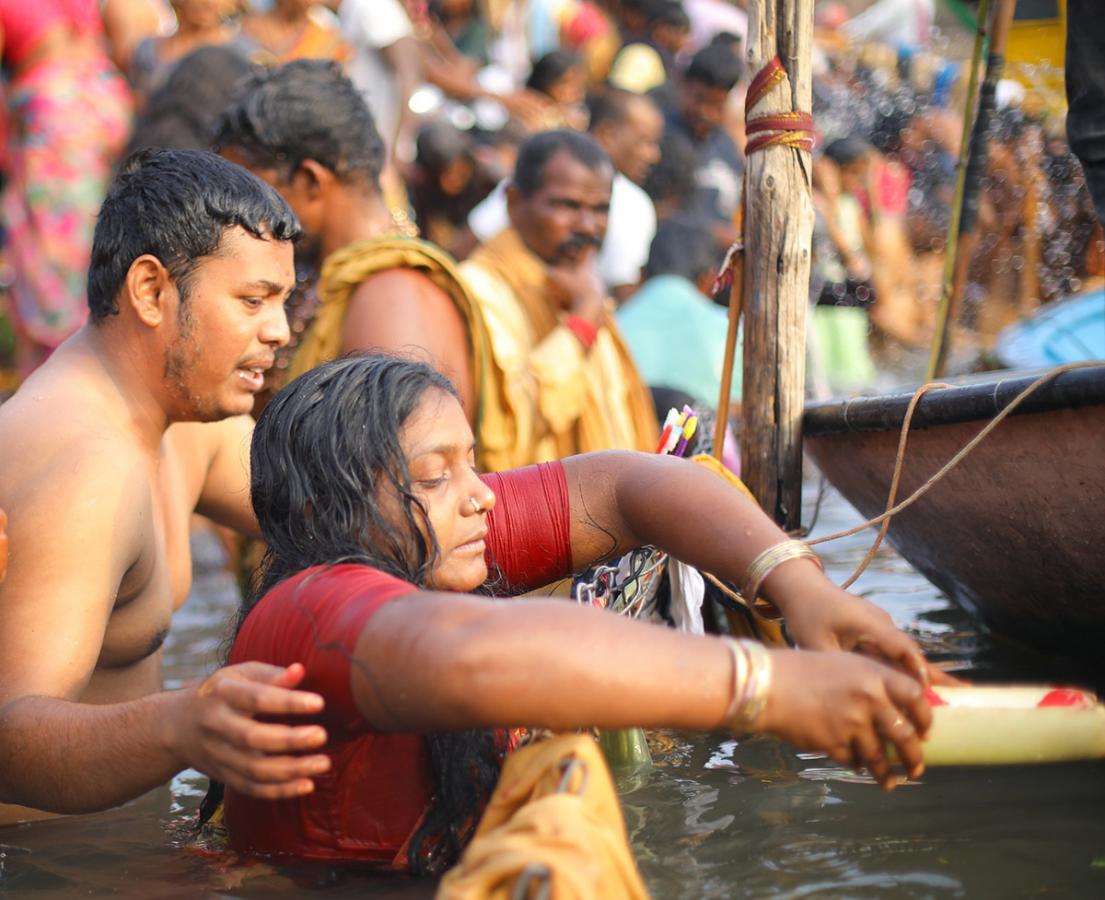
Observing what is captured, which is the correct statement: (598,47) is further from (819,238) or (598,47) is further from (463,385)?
(463,385)

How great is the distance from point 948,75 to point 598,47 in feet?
15.3

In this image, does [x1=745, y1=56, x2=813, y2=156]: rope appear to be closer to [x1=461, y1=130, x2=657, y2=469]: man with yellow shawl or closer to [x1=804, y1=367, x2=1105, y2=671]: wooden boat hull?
[x1=804, y1=367, x2=1105, y2=671]: wooden boat hull

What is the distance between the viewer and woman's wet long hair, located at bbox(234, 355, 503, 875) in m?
2.36

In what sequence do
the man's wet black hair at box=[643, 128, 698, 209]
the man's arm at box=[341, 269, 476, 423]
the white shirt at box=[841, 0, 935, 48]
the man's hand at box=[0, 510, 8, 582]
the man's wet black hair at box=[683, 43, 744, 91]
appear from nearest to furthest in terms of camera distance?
the man's hand at box=[0, 510, 8, 582], the man's arm at box=[341, 269, 476, 423], the man's wet black hair at box=[643, 128, 698, 209], the man's wet black hair at box=[683, 43, 744, 91], the white shirt at box=[841, 0, 935, 48]

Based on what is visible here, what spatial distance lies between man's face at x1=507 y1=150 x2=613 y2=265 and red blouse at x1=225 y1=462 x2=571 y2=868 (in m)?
2.42

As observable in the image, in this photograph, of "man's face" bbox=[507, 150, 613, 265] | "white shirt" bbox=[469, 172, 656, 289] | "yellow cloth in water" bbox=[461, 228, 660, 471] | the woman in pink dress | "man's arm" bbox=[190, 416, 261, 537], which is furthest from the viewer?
"white shirt" bbox=[469, 172, 656, 289]

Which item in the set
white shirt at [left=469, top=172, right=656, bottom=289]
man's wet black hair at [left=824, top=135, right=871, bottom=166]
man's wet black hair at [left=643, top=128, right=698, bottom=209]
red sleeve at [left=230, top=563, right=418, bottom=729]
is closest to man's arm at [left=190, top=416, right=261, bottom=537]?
red sleeve at [left=230, top=563, right=418, bottom=729]

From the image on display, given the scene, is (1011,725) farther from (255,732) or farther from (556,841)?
(255,732)

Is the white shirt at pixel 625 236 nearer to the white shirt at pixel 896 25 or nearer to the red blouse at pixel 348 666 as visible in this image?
the red blouse at pixel 348 666

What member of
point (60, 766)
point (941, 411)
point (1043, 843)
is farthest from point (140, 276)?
point (1043, 843)

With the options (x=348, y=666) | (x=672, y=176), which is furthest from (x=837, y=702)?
(x=672, y=176)

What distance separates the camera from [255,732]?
2.01 metres

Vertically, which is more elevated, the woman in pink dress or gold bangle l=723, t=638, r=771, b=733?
the woman in pink dress

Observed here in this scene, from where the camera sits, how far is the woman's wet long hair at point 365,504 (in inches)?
93.0
